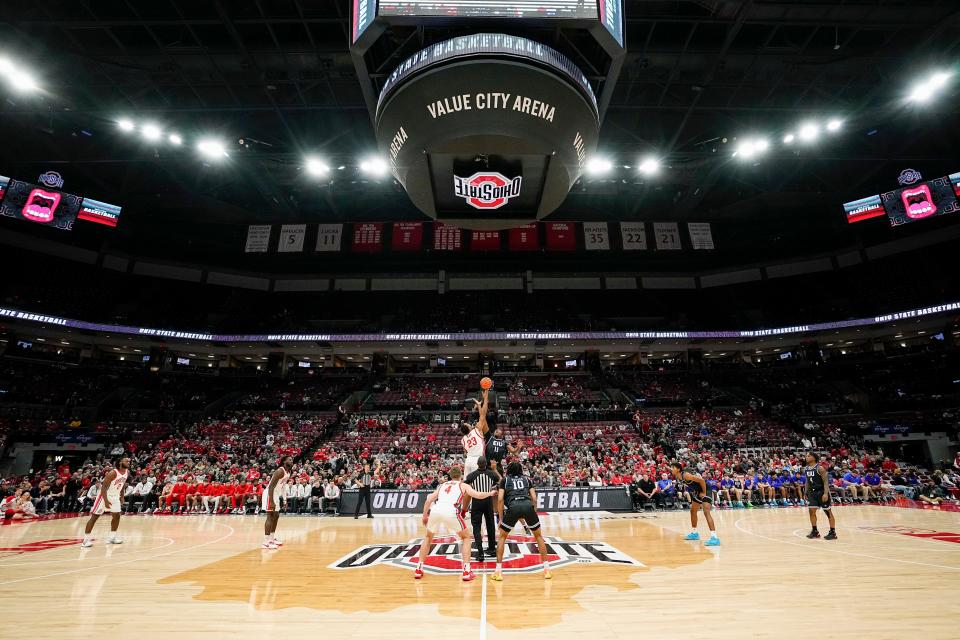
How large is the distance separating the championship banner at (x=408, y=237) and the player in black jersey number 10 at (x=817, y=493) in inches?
875

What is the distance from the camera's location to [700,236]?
27.6m

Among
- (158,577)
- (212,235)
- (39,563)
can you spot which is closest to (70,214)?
(212,235)

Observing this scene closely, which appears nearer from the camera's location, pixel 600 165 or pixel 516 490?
pixel 516 490

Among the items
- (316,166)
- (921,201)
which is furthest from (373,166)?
(921,201)

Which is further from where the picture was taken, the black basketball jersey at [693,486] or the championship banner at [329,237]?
the championship banner at [329,237]

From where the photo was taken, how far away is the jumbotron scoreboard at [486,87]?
17.5 feet

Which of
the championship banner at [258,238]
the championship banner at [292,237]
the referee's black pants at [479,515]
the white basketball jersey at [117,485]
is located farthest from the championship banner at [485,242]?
the referee's black pants at [479,515]

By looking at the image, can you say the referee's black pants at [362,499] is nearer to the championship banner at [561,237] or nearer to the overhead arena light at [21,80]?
the overhead arena light at [21,80]

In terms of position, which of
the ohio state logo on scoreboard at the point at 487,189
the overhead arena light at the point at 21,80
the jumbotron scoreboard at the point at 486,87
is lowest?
the ohio state logo on scoreboard at the point at 487,189

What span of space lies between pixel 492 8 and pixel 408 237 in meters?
22.7

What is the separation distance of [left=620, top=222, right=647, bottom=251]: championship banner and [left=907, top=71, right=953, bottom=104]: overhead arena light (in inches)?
525

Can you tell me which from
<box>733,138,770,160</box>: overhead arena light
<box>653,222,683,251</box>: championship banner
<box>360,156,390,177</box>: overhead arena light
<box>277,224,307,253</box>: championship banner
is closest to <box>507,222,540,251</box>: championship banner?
<box>653,222,683,251</box>: championship banner

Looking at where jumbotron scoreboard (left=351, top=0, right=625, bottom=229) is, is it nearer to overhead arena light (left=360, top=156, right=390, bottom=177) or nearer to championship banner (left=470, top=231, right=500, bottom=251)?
overhead arena light (left=360, top=156, right=390, bottom=177)

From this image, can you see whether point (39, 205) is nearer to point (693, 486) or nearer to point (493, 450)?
point (493, 450)
